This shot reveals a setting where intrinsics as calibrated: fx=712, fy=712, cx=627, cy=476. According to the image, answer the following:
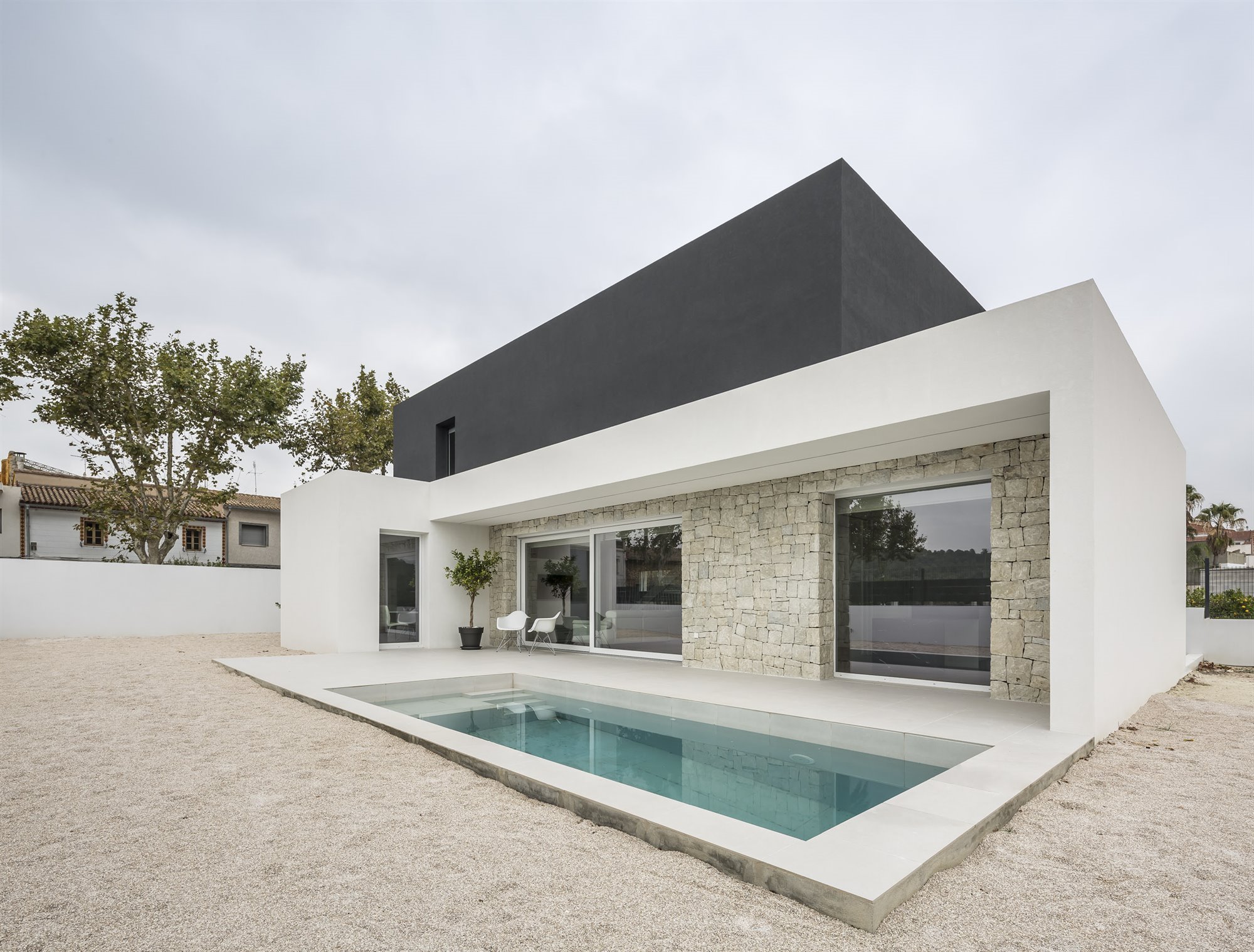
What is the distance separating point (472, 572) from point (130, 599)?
31.7 ft

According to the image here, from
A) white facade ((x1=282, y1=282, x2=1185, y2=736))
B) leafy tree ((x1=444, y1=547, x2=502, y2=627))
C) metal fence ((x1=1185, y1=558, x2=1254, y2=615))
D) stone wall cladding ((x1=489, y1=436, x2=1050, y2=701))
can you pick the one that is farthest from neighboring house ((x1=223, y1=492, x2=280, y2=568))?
metal fence ((x1=1185, y1=558, x2=1254, y2=615))

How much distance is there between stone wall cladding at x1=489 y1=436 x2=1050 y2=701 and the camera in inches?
269

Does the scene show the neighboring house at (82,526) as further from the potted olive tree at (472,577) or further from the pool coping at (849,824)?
the pool coping at (849,824)

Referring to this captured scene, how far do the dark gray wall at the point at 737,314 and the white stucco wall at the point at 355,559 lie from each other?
89.8 inches

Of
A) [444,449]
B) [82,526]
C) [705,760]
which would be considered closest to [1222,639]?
[705,760]

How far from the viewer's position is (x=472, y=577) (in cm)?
1317

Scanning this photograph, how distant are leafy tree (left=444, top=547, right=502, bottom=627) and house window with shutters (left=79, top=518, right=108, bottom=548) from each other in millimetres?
18848

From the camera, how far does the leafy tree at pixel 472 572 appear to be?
13.1 metres

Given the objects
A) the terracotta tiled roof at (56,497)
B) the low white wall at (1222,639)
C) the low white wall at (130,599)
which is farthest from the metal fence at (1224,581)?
the terracotta tiled roof at (56,497)

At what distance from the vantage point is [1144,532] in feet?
22.8

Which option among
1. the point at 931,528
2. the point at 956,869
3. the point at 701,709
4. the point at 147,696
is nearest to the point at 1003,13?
the point at 931,528

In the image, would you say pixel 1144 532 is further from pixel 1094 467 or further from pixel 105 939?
pixel 105 939

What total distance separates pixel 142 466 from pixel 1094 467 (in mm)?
21864

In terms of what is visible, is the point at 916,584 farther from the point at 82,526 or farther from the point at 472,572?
the point at 82,526
